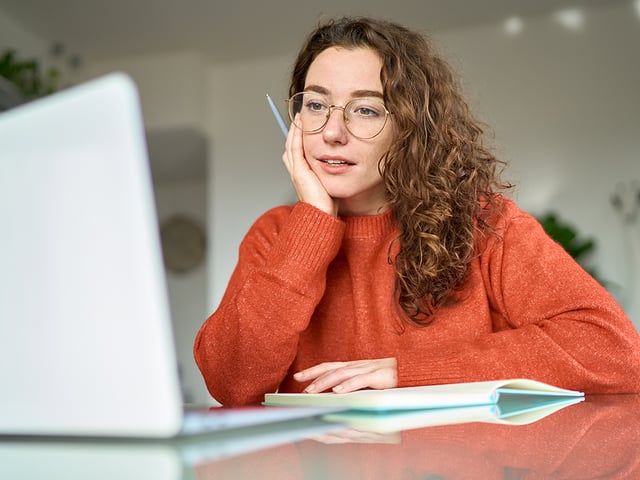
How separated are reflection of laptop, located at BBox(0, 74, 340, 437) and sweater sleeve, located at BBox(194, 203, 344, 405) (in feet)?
2.56

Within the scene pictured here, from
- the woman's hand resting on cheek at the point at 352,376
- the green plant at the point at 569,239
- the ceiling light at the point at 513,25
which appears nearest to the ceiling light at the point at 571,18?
the ceiling light at the point at 513,25

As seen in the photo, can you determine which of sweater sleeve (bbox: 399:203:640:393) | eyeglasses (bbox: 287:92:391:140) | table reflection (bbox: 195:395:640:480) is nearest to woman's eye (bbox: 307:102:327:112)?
eyeglasses (bbox: 287:92:391:140)

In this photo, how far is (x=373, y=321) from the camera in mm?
1405

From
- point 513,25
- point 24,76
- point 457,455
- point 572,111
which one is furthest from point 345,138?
point 513,25

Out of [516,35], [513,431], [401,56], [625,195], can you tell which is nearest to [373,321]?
[401,56]

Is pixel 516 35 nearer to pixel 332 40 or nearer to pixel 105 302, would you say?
pixel 332 40

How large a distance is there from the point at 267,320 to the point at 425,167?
0.46 meters

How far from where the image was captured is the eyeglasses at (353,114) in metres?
1.41

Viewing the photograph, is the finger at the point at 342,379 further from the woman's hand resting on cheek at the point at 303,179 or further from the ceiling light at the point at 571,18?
the ceiling light at the point at 571,18

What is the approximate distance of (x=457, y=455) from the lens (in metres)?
0.45

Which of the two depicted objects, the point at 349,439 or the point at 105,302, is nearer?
the point at 105,302

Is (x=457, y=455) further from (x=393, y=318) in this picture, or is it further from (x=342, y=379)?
(x=393, y=318)

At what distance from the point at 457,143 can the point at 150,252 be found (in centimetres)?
118

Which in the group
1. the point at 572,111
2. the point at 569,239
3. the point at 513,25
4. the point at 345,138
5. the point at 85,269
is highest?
the point at 513,25
